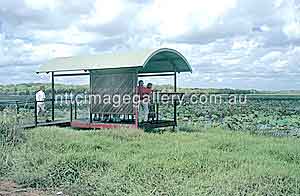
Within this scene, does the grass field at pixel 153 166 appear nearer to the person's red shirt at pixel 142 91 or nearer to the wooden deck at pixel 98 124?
the wooden deck at pixel 98 124

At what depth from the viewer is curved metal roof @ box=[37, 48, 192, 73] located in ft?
52.2

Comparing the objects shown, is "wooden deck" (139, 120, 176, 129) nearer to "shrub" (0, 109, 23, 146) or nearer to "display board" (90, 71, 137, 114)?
"display board" (90, 71, 137, 114)

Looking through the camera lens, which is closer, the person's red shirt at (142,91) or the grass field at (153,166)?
the grass field at (153,166)

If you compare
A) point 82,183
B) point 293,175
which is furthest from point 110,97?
point 293,175

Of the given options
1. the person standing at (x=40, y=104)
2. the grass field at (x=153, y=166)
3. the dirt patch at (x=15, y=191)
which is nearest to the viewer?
the grass field at (x=153, y=166)

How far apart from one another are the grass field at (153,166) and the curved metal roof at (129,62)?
12.2 feet

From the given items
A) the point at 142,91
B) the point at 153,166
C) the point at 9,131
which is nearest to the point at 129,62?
the point at 142,91

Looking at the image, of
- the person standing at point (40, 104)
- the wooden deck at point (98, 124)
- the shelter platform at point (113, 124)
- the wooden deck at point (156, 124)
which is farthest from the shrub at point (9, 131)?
the person standing at point (40, 104)

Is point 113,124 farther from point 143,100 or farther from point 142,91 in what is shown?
point 142,91

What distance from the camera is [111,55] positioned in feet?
57.4

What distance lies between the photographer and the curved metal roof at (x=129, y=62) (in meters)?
15.9

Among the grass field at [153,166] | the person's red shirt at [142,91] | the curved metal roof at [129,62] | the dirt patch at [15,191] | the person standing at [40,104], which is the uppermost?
the curved metal roof at [129,62]

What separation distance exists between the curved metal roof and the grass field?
3.73 meters

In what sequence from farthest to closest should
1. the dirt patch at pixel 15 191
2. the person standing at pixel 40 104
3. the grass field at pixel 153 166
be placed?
the person standing at pixel 40 104 < the dirt patch at pixel 15 191 < the grass field at pixel 153 166
